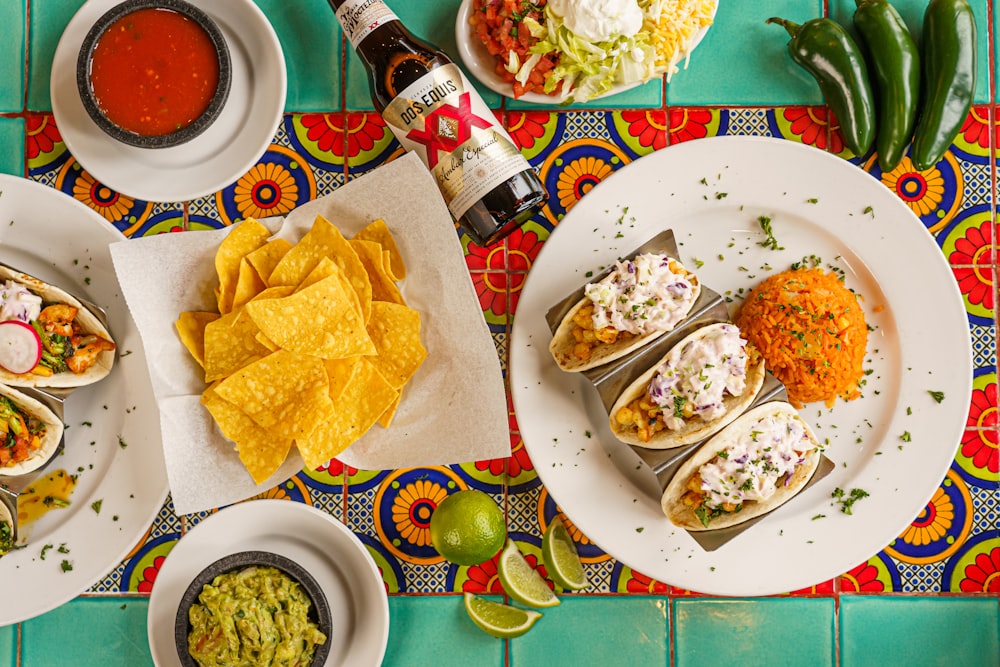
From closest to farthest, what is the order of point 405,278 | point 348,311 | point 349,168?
point 348,311 < point 405,278 < point 349,168

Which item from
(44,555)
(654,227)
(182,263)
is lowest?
(44,555)

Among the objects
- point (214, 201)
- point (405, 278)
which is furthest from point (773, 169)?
point (214, 201)

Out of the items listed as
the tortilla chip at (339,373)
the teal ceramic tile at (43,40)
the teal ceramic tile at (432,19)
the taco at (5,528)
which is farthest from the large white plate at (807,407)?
the teal ceramic tile at (43,40)

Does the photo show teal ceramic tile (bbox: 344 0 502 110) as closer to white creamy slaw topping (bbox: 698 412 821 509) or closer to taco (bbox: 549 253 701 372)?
taco (bbox: 549 253 701 372)

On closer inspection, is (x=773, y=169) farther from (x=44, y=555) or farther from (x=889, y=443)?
(x=44, y=555)

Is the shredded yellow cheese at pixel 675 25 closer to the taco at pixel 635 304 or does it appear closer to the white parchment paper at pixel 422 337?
the taco at pixel 635 304

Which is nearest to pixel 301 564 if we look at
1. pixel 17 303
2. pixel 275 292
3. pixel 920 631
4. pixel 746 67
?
pixel 275 292

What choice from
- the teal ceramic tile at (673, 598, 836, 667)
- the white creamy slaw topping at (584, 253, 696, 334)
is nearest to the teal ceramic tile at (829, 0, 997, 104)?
the white creamy slaw topping at (584, 253, 696, 334)
